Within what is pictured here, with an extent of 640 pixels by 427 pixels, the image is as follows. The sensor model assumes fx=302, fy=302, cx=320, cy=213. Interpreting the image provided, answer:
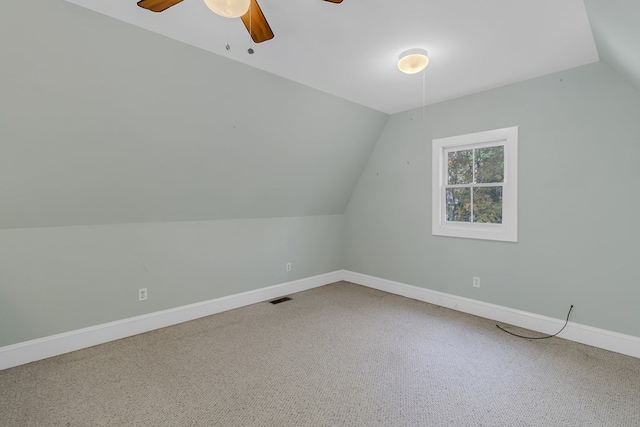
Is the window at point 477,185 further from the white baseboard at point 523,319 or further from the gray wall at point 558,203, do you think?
the white baseboard at point 523,319

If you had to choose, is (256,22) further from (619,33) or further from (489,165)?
(489,165)

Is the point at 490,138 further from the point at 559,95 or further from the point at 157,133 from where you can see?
the point at 157,133

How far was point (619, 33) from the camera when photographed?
1716 mm

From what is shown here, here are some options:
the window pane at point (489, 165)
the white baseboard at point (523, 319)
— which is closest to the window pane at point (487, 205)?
the window pane at point (489, 165)

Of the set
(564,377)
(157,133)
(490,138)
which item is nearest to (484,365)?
(564,377)

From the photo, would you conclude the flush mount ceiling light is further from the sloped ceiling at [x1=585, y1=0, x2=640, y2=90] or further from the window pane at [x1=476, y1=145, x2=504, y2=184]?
the window pane at [x1=476, y1=145, x2=504, y2=184]

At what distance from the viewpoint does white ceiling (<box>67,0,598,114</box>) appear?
1.81 m

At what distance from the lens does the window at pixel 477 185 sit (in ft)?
10.1

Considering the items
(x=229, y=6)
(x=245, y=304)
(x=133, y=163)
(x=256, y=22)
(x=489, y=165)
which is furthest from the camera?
(x=245, y=304)

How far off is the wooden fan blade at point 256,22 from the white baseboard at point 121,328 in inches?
109

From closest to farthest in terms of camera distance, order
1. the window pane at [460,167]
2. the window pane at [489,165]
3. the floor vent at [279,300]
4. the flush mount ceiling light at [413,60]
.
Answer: the flush mount ceiling light at [413,60], the window pane at [489,165], the window pane at [460,167], the floor vent at [279,300]

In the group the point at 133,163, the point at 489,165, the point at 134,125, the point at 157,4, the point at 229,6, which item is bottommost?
the point at 133,163

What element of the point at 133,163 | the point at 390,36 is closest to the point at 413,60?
the point at 390,36

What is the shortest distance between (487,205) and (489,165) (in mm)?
438
